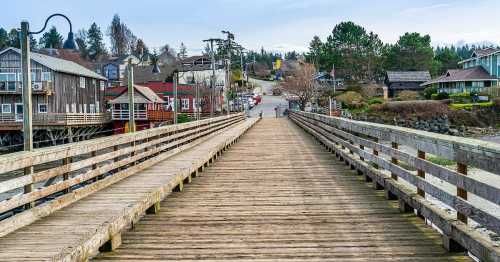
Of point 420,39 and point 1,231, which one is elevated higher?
point 420,39

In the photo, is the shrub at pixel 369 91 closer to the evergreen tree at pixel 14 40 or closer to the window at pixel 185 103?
the window at pixel 185 103

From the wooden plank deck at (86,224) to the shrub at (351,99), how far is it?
216ft

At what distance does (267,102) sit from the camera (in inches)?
4392

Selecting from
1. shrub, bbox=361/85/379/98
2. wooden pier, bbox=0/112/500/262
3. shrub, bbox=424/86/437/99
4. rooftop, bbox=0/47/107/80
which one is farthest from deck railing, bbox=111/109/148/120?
wooden pier, bbox=0/112/500/262

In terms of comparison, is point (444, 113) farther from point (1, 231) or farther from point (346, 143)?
point (1, 231)

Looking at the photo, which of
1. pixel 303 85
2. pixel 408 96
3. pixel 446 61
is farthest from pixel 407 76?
pixel 446 61

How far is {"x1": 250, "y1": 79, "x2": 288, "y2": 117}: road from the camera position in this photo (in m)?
87.2

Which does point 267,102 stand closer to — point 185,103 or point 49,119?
point 185,103

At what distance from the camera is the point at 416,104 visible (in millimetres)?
68750

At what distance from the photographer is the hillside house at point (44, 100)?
164 feet

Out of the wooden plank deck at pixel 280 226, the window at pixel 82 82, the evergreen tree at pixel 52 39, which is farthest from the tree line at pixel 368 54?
the wooden plank deck at pixel 280 226

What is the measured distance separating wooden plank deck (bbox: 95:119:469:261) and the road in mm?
70745

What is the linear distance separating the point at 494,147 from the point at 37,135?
51.0m

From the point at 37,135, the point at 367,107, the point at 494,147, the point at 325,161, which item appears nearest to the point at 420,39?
the point at 367,107
